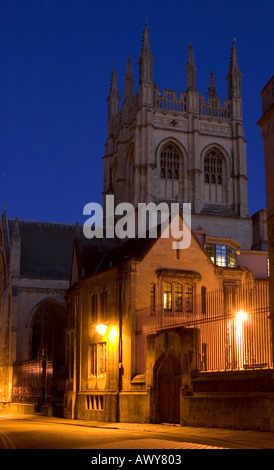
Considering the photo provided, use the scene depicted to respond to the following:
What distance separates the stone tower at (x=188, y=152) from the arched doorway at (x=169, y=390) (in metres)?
55.2

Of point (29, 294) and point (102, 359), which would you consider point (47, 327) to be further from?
point (102, 359)

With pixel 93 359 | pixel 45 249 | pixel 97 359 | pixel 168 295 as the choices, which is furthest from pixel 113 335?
pixel 45 249

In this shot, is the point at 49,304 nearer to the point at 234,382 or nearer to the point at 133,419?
the point at 133,419

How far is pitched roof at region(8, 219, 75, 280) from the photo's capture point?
242ft

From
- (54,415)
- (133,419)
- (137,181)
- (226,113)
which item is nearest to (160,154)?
(137,181)

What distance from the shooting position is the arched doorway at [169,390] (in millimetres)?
28422

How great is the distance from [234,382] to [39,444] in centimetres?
761

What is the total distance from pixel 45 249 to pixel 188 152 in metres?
24.5

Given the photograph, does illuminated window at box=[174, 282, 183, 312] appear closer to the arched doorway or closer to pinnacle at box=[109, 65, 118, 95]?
the arched doorway

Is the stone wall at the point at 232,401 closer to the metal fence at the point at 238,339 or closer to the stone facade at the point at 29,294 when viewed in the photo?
the metal fence at the point at 238,339

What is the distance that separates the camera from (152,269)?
3472 cm

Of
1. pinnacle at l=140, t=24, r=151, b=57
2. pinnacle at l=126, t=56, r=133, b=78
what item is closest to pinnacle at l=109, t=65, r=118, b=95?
pinnacle at l=126, t=56, r=133, b=78

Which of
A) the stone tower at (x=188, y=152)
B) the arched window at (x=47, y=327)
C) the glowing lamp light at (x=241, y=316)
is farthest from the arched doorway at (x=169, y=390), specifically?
the stone tower at (x=188, y=152)

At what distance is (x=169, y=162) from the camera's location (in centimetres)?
8988
